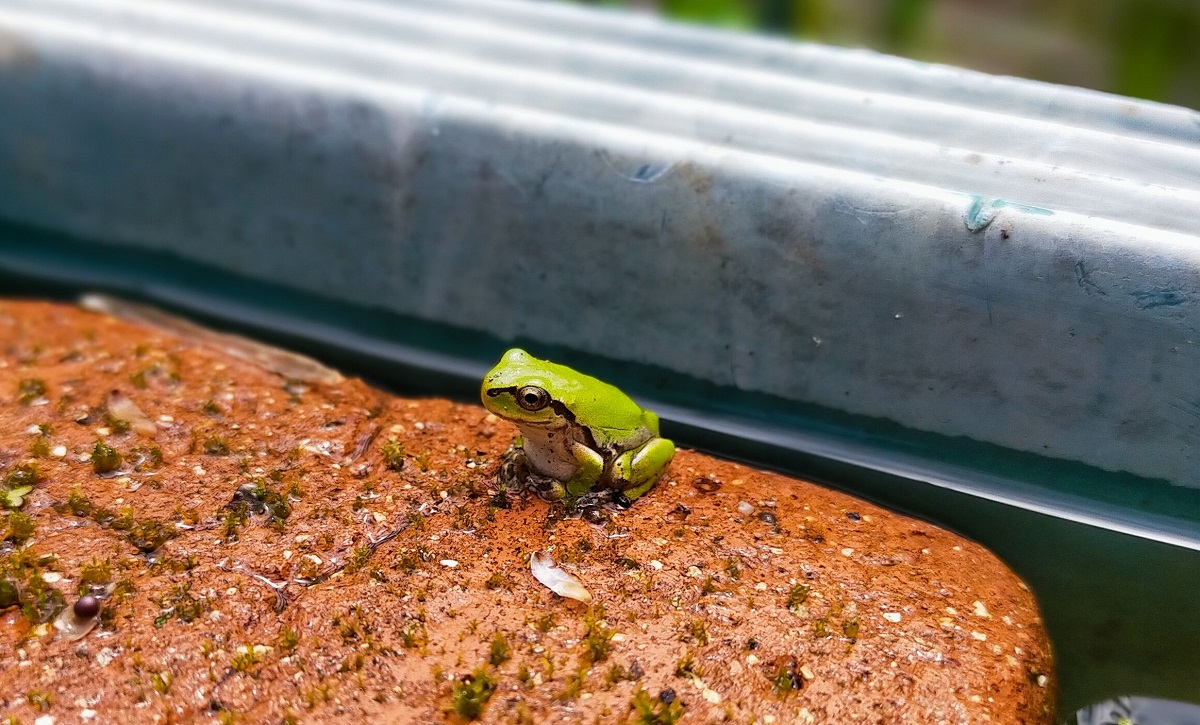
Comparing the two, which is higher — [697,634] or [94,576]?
[697,634]

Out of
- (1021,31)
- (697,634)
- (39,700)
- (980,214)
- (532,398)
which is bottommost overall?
(39,700)

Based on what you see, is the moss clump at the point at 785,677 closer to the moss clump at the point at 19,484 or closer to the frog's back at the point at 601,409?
the frog's back at the point at 601,409

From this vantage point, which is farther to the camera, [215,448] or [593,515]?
[215,448]

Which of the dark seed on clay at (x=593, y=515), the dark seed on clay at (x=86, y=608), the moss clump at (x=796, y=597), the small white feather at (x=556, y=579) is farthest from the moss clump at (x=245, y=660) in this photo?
the moss clump at (x=796, y=597)

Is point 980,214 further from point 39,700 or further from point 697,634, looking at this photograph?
point 39,700

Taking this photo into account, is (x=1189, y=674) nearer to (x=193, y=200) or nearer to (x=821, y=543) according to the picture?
(x=821, y=543)

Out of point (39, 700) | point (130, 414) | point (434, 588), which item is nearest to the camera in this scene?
point (39, 700)

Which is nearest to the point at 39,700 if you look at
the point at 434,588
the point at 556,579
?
the point at 434,588

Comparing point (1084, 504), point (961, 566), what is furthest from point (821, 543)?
point (1084, 504)
